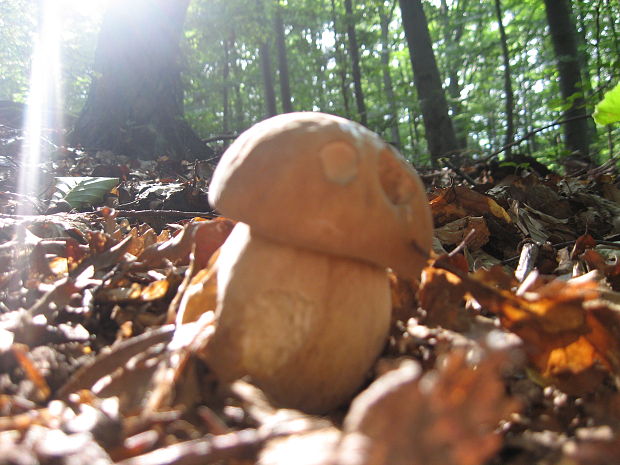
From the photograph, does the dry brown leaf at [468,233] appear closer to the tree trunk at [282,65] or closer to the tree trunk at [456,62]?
the tree trunk at [456,62]

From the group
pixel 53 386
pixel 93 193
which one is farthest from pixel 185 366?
pixel 93 193

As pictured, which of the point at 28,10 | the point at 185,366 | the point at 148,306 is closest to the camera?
the point at 185,366

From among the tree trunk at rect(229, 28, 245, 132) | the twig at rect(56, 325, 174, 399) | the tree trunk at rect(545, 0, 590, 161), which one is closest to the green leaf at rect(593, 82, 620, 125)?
the twig at rect(56, 325, 174, 399)

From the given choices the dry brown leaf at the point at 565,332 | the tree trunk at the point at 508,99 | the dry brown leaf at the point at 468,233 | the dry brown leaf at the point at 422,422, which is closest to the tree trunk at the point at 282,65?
the tree trunk at the point at 508,99

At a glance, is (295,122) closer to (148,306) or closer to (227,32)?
(148,306)

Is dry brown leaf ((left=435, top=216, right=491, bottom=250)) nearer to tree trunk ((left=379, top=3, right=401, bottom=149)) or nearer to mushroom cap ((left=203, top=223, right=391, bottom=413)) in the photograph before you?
mushroom cap ((left=203, top=223, right=391, bottom=413))

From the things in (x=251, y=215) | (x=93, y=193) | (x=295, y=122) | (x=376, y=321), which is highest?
(x=93, y=193)

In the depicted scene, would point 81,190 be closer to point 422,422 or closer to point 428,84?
point 422,422
